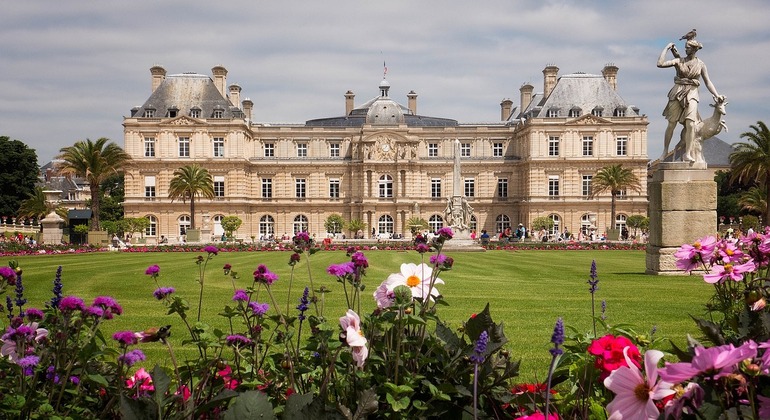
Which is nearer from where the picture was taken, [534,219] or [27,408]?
[27,408]

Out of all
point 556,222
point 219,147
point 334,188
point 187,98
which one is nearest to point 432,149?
point 334,188

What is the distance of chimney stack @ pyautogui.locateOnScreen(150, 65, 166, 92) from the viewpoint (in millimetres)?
63344

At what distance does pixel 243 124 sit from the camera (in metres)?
61.6

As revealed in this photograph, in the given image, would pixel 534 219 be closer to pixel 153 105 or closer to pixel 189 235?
pixel 189 235

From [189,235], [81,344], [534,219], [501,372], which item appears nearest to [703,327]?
[501,372]

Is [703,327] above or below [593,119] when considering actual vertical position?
below

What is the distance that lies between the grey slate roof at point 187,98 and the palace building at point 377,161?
5.0 inches

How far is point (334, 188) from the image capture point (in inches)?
2564

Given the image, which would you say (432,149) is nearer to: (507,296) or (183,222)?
(183,222)

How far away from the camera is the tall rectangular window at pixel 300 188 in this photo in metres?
65.2

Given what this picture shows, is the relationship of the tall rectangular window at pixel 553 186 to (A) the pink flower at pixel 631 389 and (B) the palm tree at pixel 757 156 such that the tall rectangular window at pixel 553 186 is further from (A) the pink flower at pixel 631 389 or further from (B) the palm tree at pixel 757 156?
(A) the pink flower at pixel 631 389

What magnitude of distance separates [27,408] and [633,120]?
211 ft

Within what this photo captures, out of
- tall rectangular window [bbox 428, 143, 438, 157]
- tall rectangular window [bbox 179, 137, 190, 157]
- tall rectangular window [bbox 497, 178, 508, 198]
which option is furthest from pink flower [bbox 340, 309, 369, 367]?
tall rectangular window [bbox 428, 143, 438, 157]

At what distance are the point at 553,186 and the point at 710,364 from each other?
206ft
